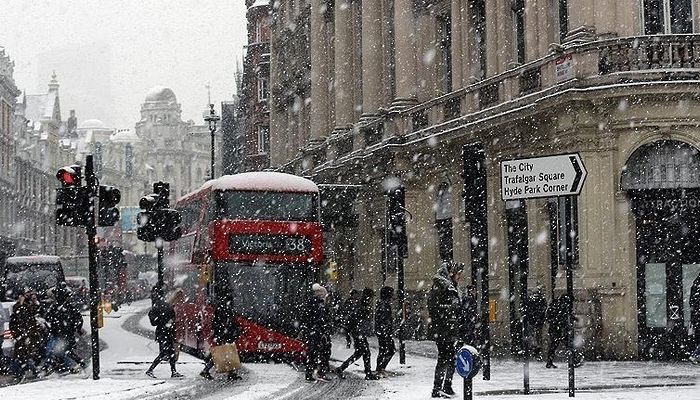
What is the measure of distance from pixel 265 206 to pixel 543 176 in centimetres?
1079

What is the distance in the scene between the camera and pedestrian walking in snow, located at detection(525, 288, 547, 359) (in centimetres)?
2662

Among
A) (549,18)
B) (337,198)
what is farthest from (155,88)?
(549,18)

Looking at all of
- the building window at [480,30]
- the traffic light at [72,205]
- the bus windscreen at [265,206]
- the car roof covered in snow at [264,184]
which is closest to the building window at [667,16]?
the building window at [480,30]

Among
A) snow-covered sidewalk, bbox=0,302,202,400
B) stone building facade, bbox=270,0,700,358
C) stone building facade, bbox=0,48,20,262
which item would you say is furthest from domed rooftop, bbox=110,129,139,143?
snow-covered sidewalk, bbox=0,302,202,400

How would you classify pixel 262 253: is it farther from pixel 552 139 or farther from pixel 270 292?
pixel 552 139

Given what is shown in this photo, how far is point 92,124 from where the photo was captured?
179 m

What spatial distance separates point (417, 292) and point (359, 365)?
11552 millimetres

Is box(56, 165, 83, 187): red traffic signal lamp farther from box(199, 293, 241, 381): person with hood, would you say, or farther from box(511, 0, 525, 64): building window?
box(511, 0, 525, 64): building window

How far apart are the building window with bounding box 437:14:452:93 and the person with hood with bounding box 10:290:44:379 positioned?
17832 millimetres

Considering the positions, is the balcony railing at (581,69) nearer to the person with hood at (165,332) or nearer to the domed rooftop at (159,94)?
the person with hood at (165,332)

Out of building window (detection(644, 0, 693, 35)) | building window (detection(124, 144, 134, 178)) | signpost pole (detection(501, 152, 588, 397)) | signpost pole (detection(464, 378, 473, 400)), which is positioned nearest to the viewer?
signpost pole (detection(464, 378, 473, 400))

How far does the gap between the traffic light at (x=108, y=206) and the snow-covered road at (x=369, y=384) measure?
2662mm

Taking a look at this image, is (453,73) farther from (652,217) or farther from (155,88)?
(155,88)

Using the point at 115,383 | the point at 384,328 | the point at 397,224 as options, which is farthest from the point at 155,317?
the point at 397,224
